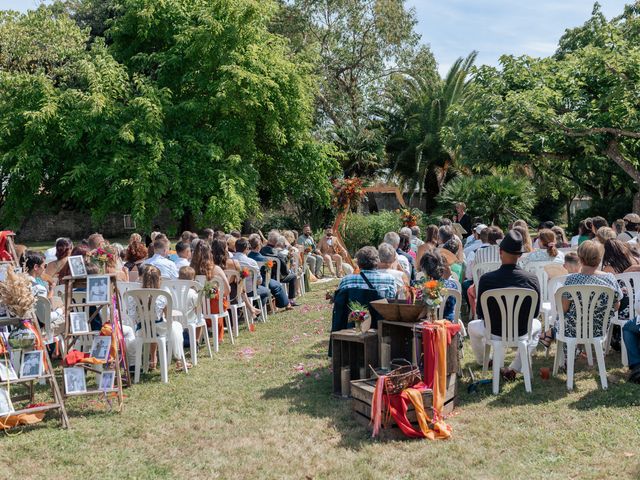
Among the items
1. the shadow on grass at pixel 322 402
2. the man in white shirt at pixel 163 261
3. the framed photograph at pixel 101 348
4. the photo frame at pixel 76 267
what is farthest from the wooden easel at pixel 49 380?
the man in white shirt at pixel 163 261

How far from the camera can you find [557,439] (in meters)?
4.96

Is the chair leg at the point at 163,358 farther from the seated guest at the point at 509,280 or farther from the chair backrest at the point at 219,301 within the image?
the seated guest at the point at 509,280

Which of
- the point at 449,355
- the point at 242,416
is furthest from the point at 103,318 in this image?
the point at 449,355

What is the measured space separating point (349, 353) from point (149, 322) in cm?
234

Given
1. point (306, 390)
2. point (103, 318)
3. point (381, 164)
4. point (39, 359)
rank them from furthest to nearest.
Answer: point (381, 164), point (103, 318), point (306, 390), point (39, 359)

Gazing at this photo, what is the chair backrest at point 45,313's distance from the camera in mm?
7250

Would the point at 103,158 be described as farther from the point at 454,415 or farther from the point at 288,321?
the point at 454,415

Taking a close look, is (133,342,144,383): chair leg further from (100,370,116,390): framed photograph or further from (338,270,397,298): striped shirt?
(338,270,397,298): striped shirt

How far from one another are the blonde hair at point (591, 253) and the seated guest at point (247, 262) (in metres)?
5.55

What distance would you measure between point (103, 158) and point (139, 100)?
1991 mm

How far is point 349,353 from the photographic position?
6.30 metres

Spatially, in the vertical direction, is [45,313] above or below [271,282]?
above

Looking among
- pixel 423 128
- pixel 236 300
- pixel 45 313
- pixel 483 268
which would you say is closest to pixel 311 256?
pixel 236 300

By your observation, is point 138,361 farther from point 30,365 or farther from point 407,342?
point 407,342
